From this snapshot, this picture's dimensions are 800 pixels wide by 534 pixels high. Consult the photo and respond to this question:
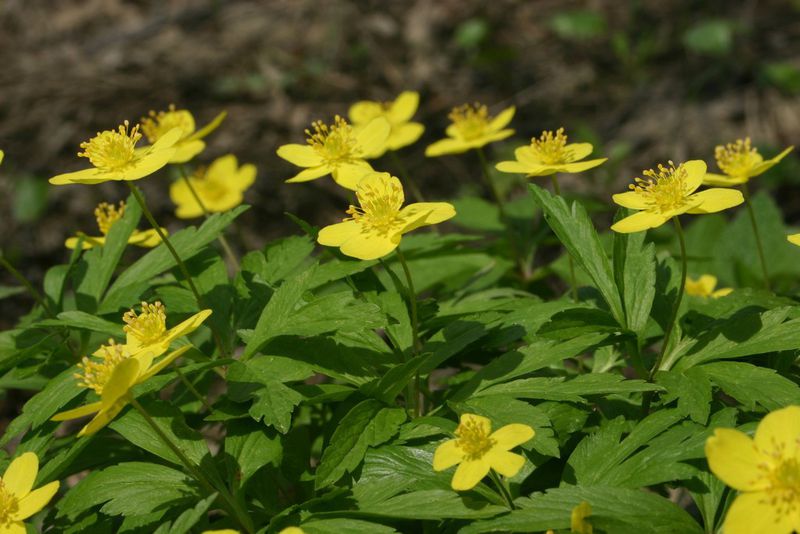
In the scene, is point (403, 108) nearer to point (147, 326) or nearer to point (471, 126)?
point (471, 126)

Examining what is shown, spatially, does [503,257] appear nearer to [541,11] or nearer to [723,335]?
[723,335]

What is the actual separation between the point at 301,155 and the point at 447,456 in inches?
42.5

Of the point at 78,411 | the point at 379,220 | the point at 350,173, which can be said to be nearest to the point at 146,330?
the point at 78,411

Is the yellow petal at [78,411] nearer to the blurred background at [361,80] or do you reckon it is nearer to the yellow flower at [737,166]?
the yellow flower at [737,166]

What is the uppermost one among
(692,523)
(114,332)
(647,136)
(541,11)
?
(114,332)

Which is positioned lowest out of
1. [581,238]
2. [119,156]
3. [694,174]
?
[581,238]

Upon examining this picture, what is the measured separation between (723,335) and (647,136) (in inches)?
172

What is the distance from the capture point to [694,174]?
6.98 feet

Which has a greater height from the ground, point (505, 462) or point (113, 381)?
point (113, 381)

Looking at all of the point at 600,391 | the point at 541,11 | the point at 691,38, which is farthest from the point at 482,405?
the point at 541,11

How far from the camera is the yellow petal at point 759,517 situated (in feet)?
5.18

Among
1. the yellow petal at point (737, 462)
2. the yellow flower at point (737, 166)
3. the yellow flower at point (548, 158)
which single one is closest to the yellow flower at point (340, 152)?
the yellow flower at point (548, 158)

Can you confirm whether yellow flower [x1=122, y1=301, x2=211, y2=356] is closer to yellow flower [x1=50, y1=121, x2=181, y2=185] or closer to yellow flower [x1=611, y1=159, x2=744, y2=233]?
yellow flower [x1=50, y1=121, x2=181, y2=185]

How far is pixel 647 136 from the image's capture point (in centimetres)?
630
